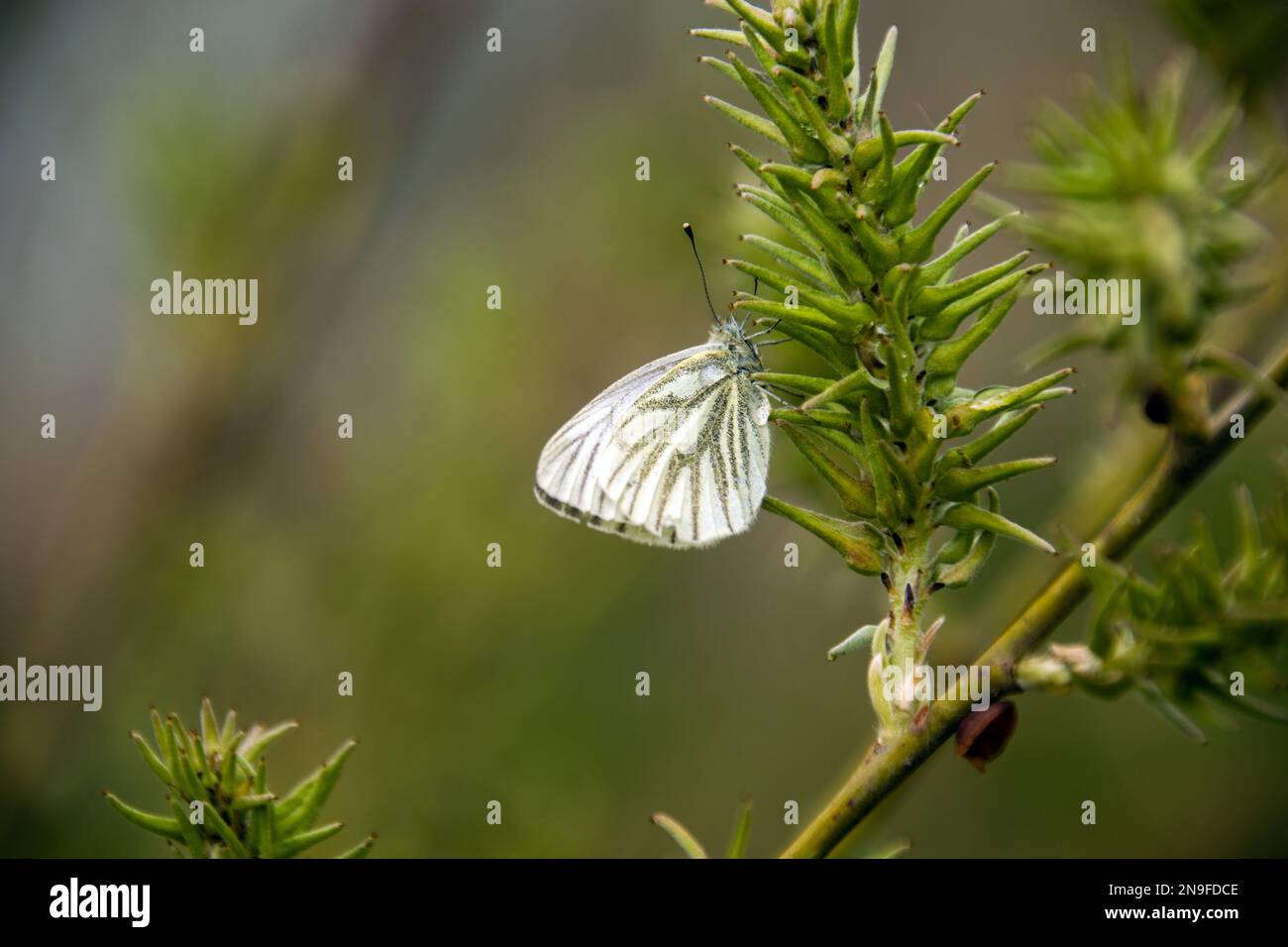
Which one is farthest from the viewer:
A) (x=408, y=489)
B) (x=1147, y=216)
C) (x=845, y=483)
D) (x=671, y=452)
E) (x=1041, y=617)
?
(x=408, y=489)

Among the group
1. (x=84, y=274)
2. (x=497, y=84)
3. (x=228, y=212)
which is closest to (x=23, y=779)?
(x=228, y=212)

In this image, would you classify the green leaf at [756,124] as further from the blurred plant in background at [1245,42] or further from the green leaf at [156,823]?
the green leaf at [156,823]

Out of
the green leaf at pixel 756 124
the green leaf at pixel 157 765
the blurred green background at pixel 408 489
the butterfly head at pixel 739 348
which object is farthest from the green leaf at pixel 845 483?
the butterfly head at pixel 739 348

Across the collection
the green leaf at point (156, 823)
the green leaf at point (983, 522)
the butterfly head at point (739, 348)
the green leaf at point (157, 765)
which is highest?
the butterfly head at point (739, 348)

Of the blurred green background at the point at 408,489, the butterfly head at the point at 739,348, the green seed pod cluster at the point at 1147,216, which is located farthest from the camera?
the blurred green background at the point at 408,489

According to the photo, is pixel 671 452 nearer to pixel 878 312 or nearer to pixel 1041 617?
pixel 878 312

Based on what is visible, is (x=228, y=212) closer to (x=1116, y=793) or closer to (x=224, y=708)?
(x=224, y=708)

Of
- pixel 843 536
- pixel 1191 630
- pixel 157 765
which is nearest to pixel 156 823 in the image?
pixel 157 765
